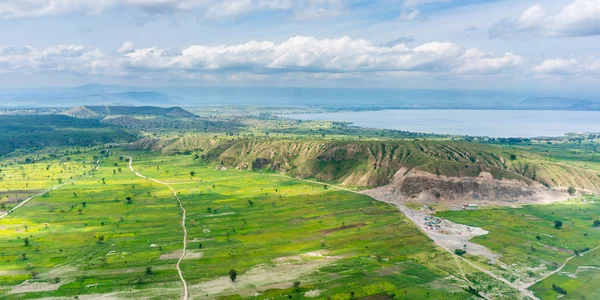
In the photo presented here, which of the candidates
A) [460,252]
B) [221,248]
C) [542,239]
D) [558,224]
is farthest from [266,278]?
[558,224]

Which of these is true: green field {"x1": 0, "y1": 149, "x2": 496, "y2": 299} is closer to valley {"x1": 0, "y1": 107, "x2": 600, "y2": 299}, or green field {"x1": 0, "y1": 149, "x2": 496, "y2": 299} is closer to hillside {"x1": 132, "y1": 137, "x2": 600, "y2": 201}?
valley {"x1": 0, "y1": 107, "x2": 600, "y2": 299}

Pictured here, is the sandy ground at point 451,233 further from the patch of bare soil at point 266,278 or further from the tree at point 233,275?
the tree at point 233,275

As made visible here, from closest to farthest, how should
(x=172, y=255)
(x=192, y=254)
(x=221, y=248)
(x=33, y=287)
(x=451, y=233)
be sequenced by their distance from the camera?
(x=33, y=287) < (x=172, y=255) < (x=192, y=254) < (x=221, y=248) < (x=451, y=233)

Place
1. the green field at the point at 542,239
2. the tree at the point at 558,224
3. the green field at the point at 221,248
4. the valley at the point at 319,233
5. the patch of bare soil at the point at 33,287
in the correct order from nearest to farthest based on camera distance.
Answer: the patch of bare soil at the point at 33,287
the green field at the point at 221,248
the valley at the point at 319,233
the green field at the point at 542,239
the tree at the point at 558,224

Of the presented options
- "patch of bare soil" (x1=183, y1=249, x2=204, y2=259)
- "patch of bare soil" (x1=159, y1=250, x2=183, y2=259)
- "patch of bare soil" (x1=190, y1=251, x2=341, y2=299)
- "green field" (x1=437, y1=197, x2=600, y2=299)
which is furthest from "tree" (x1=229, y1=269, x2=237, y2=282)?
"green field" (x1=437, y1=197, x2=600, y2=299)

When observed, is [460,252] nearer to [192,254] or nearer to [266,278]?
Answer: [266,278]

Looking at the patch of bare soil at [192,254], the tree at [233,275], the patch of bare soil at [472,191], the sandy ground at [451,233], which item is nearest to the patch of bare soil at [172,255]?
the patch of bare soil at [192,254]

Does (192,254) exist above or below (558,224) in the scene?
below

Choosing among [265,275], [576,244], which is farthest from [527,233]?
[265,275]

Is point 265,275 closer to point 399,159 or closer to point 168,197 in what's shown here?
point 168,197
